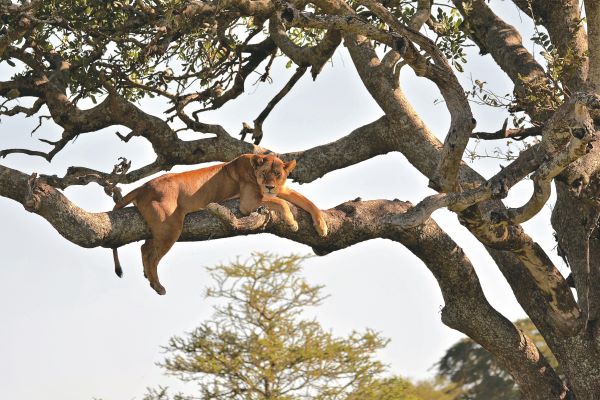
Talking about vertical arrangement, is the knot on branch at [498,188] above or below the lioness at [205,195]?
below

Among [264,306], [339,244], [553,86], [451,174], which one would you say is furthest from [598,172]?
[264,306]

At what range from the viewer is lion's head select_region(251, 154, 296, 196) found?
440 inches

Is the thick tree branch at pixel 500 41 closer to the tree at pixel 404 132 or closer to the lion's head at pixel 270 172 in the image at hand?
the tree at pixel 404 132

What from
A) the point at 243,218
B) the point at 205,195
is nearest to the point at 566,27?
the point at 205,195

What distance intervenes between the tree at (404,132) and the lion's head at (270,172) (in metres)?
0.38

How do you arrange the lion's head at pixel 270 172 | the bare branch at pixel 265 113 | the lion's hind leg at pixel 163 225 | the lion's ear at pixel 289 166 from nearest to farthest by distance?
1. the lion's hind leg at pixel 163 225
2. the lion's head at pixel 270 172
3. the lion's ear at pixel 289 166
4. the bare branch at pixel 265 113

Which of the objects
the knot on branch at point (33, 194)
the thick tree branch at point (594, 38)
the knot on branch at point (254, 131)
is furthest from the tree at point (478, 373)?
the knot on branch at point (33, 194)

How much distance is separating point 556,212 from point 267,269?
1083 cm

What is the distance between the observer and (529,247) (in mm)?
11555

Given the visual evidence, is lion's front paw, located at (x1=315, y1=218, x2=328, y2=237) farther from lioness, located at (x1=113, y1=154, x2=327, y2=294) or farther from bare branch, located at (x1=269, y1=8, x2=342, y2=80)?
bare branch, located at (x1=269, y1=8, x2=342, y2=80)

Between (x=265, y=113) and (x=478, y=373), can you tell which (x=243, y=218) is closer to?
(x=265, y=113)

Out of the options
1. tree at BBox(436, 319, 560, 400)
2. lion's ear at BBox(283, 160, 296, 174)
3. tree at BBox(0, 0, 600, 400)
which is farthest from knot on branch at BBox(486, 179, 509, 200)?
tree at BBox(436, 319, 560, 400)

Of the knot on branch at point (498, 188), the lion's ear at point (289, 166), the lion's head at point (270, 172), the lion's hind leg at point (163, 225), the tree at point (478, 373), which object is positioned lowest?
the knot on branch at point (498, 188)

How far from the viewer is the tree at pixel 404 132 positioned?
10398 mm
